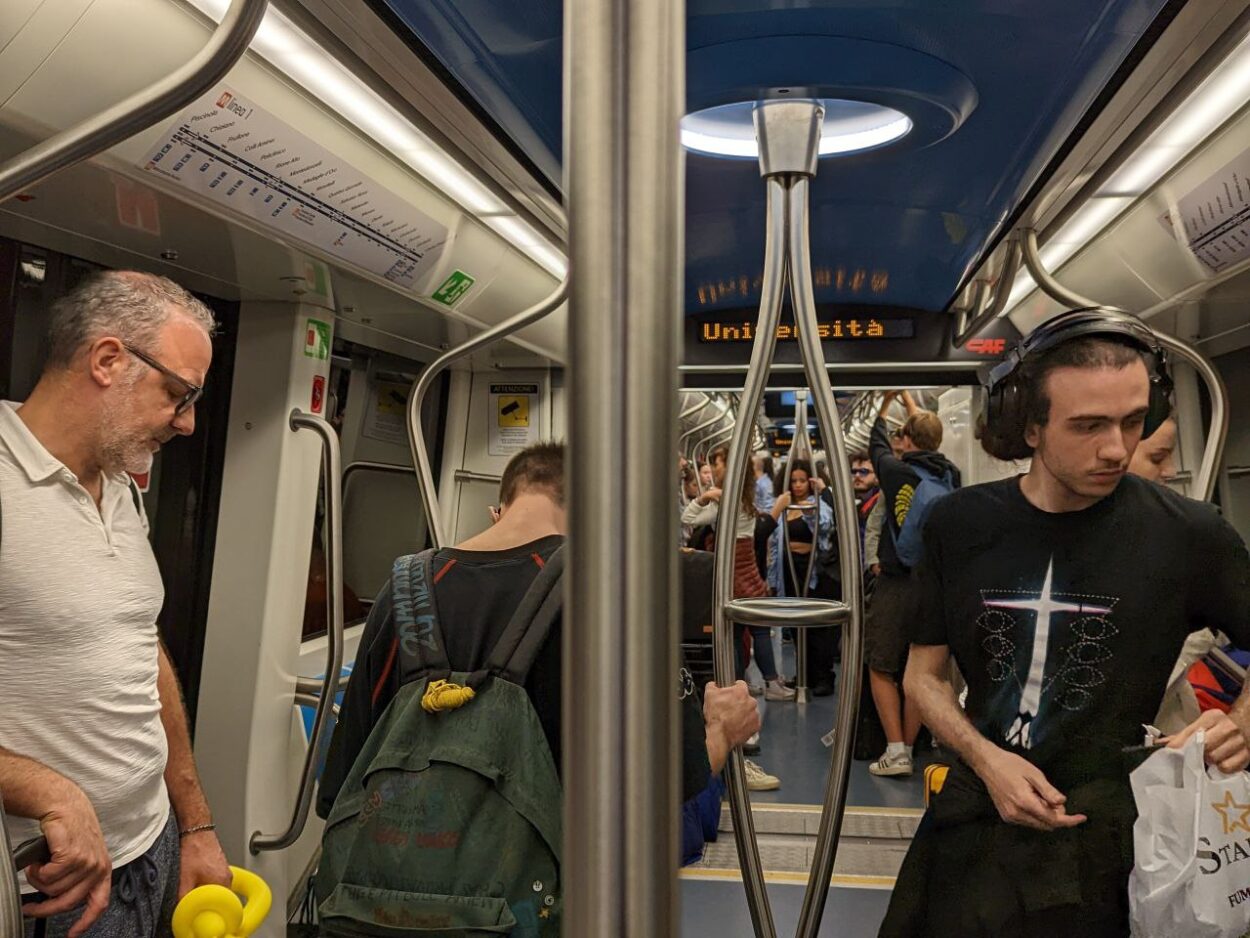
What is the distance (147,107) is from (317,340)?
57 cm

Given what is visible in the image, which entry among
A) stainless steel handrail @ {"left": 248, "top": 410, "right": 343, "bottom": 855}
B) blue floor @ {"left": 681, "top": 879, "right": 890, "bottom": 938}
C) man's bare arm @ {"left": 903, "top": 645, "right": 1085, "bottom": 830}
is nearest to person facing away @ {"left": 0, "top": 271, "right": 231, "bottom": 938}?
stainless steel handrail @ {"left": 248, "top": 410, "right": 343, "bottom": 855}

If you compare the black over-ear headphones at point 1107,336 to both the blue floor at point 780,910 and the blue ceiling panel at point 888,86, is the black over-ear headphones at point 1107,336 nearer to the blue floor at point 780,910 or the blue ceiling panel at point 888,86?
the blue ceiling panel at point 888,86

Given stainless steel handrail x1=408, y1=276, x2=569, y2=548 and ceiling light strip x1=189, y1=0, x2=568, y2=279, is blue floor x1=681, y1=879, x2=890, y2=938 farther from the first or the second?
ceiling light strip x1=189, y1=0, x2=568, y2=279

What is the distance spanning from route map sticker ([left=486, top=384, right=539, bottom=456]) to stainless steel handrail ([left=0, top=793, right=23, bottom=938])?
2.81 feet

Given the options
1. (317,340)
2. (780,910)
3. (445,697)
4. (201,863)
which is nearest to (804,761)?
(780,910)

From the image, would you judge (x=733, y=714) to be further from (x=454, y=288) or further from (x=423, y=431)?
(x=454, y=288)

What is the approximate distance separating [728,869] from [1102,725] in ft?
5.70

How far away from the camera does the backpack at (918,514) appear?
1.48 m

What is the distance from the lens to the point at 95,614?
1.11 m

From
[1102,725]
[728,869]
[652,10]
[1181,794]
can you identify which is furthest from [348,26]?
[728,869]

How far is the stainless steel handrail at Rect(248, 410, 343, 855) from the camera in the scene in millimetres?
1347

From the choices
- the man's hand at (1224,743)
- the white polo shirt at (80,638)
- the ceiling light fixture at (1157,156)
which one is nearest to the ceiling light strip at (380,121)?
the white polo shirt at (80,638)

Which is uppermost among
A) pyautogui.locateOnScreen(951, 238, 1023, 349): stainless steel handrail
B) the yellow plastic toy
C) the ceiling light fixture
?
the ceiling light fixture

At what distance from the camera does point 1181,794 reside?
1305mm
